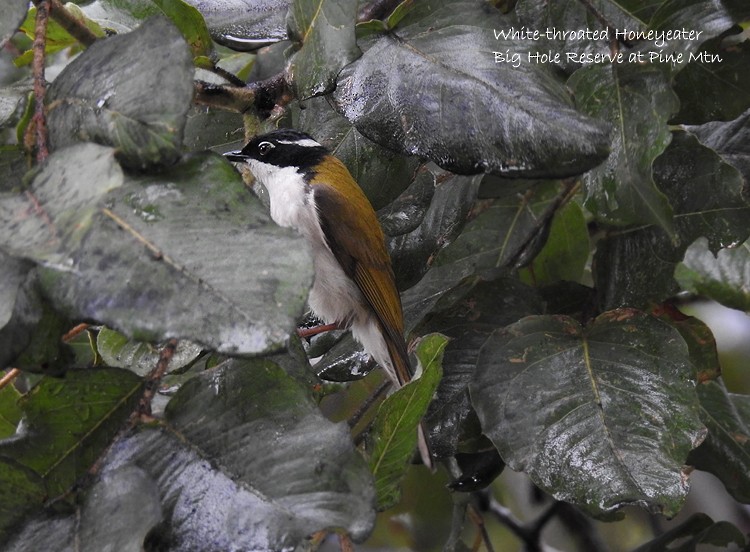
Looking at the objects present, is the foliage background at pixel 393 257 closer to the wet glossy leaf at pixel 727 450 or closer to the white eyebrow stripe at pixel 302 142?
the wet glossy leaf at pixel 727 450

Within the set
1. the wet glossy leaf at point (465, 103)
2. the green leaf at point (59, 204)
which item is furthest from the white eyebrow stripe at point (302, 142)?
the green leaf at point (59, 204)

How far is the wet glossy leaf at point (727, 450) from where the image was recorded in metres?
1.70

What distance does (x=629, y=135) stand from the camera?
1.31 meters

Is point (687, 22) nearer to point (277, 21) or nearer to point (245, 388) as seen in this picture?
point (277, 21)

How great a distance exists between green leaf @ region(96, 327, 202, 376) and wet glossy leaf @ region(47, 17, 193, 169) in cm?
54

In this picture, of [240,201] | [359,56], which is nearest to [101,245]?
[240,201]

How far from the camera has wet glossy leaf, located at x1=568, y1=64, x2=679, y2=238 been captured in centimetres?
126

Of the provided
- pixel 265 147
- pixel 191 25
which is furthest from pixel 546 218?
pixel 191 25

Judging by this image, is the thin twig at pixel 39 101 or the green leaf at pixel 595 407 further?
the green leaf at pixel 595 407

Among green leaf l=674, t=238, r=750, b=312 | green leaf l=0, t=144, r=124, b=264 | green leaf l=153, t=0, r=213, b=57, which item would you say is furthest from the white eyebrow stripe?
green leaf l=0, t=144, r=124, b=264

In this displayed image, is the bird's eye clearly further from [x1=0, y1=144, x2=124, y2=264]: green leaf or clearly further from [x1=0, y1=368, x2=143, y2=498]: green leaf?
[x1=0, y1=144, x2=124, y2=264]: green leaf

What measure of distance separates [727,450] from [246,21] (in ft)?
3.97

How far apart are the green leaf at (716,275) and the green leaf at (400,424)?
0.53 meters

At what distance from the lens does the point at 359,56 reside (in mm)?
1307
